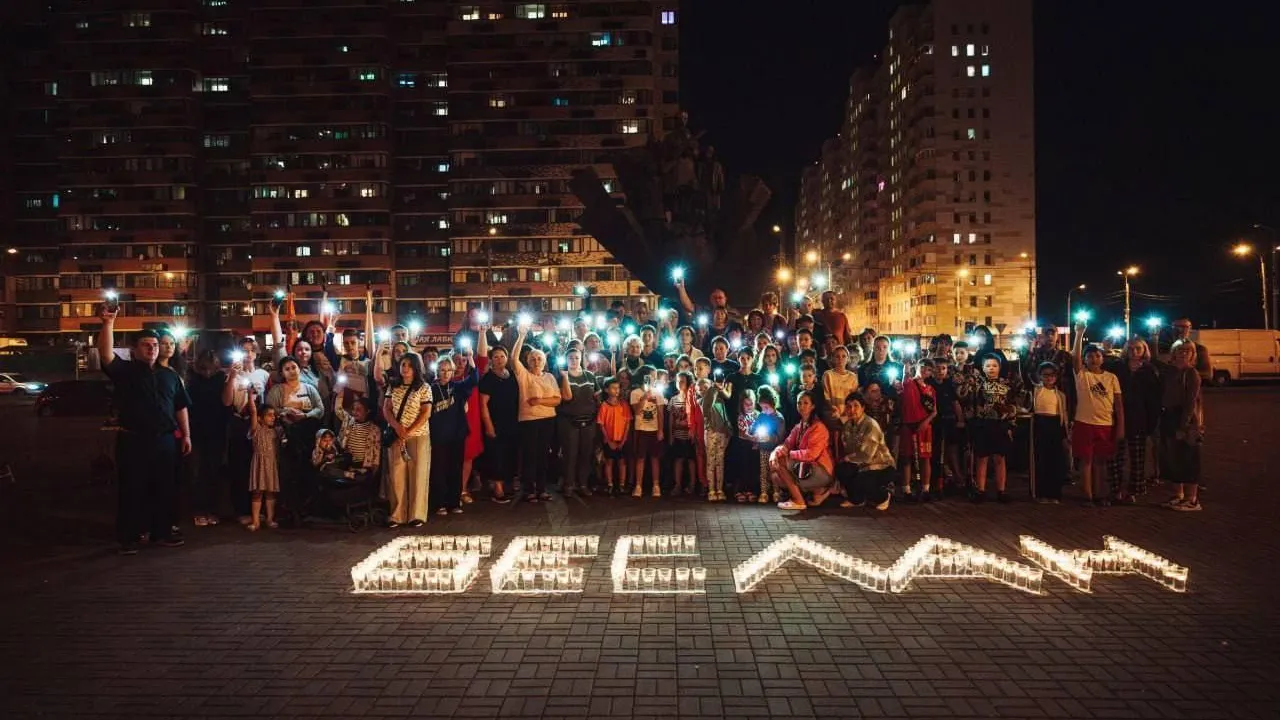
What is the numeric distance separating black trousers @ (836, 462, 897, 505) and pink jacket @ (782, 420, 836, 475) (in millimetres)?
242

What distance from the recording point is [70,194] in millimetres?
81438

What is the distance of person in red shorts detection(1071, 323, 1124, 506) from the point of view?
10406mm

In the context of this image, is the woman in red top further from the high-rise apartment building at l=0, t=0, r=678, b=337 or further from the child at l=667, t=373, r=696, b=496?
the high-rise apartment building at l=0, t=0, r=678, b=337

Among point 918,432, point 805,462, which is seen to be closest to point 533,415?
point 805,462

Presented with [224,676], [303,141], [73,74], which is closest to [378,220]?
[303,141]

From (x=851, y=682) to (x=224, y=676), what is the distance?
3.89 metres

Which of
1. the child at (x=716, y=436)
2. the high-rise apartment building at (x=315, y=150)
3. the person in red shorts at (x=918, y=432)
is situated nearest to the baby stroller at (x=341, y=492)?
the child at (x=716, y=436)

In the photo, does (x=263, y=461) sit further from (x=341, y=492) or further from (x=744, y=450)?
(x=744, y=450)

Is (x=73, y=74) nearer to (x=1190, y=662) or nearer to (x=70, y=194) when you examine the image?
(x=70, y=194)

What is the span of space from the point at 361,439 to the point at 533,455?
2283mm

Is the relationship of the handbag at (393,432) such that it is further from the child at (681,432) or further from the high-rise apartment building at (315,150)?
the high-rise apartment building at (315,150)

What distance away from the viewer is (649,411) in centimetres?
1112

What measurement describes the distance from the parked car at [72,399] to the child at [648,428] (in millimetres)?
24778

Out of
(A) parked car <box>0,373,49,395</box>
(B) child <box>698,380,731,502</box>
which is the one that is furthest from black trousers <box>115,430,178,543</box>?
(A) parked car <box>0,373,49,395</box>
